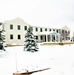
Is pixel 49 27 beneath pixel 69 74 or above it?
above

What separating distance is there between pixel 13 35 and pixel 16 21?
3422 millimetres

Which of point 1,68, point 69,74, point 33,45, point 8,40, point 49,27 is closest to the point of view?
point 69,74

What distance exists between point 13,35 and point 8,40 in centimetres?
188

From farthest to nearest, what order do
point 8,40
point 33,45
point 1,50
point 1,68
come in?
point 8,40
point 33,45
point 1,50
point 1,68

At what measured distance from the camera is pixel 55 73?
1342 cm

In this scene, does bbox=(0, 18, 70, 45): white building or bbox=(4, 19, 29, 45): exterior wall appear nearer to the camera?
bbox=(4, 19, 29, 45): exterior wall

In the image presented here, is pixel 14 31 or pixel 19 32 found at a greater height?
pixel 14 31

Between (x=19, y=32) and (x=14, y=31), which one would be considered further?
(x=19, y=32)

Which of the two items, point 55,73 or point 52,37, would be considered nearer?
point 55,73

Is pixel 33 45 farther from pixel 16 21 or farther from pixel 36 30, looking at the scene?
pixel 36 30

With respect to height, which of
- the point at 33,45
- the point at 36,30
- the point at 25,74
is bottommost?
the point at 25,74

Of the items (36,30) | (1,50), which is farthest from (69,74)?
(36,30)

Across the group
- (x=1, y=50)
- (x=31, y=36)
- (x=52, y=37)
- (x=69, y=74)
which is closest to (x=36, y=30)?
(x=52, y=37)

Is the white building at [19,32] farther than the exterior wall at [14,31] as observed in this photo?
Yes
